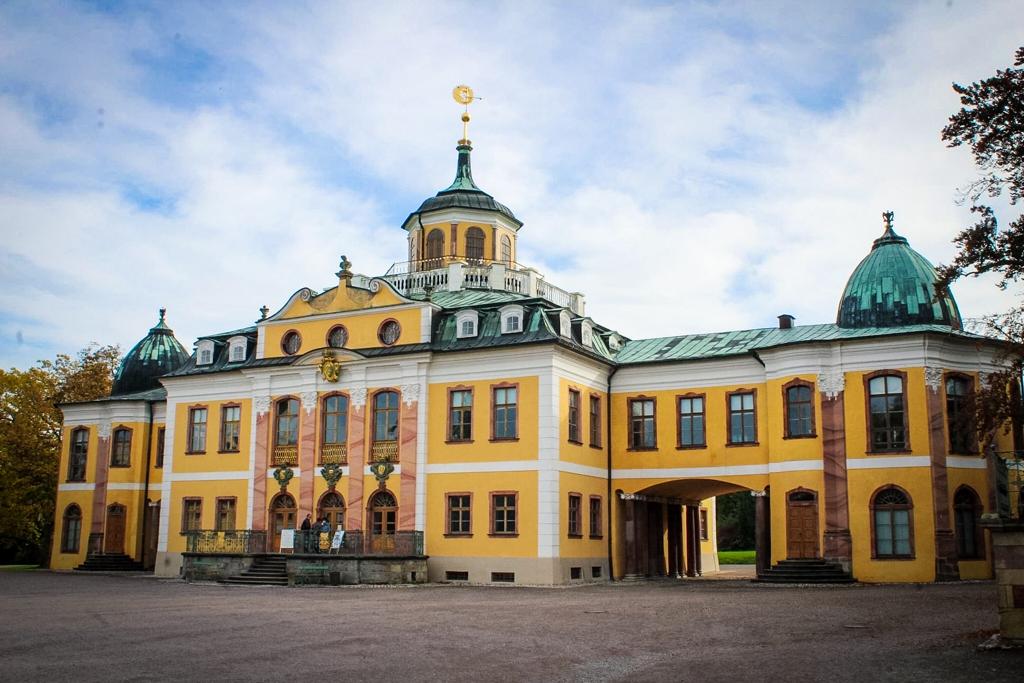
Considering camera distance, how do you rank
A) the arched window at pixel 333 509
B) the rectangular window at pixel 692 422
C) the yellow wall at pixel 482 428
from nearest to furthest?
the yellow wall at pixel 482 428
the rectangular window at pixel 692 422
the arched window at pixel 333 509

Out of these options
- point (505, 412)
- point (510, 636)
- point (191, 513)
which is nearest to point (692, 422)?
point (505, 412)

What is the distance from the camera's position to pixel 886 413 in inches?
1287

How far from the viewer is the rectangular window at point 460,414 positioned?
3600 centimetres

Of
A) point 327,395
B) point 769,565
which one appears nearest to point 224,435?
point 327,395

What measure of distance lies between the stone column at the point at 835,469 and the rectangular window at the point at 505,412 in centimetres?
917

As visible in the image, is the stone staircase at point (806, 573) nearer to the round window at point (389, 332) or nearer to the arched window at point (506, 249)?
the round window at point (389, 332)

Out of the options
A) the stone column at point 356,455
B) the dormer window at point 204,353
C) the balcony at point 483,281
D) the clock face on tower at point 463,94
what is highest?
the clock face on tower at point 463,94

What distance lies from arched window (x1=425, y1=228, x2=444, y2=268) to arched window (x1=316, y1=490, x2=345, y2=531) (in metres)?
11.7

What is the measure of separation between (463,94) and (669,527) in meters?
21.2

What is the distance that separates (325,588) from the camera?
31.8 meters

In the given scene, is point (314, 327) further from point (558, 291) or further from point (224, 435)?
point (558, 291)

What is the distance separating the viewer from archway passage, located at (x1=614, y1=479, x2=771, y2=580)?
3600 cm

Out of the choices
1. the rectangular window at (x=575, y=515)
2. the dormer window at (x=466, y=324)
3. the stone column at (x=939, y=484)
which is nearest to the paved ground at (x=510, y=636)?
the stone column at (x=939, y=484)

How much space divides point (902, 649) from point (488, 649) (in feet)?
20.1
